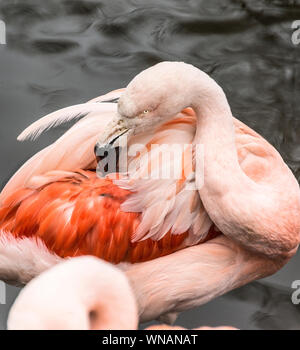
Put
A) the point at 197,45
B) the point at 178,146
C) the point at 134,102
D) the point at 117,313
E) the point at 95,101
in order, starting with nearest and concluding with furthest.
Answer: the point at 117,313, the point at 134,102, the point at 178,146, the point at 95,101, the point at 197,45

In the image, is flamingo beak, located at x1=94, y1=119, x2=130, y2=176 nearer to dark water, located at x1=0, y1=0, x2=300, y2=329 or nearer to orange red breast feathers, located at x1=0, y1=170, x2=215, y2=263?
orange red breast feathers, located at x1=0, y1=170, x2=215, y2=263

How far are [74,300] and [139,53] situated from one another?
3.61m

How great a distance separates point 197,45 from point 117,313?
11.6 feet

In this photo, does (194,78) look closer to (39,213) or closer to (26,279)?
(39,213)

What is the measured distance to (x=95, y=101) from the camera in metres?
4.35

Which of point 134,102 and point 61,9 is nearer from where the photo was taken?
point 134,102

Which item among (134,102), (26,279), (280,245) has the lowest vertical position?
(26,279)

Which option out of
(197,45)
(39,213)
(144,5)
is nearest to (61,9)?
(144,5)

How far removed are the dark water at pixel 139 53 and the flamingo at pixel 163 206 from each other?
131 centimetres

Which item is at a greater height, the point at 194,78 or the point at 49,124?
the point at 194,78

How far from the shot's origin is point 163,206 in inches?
158

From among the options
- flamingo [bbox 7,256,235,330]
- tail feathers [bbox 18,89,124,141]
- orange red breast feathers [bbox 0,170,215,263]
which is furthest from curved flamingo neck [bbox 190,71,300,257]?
flamingo [bbox 7,256,235,330]

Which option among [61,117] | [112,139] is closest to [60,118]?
[61,117]

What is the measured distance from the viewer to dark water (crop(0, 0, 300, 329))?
19.0 ft
